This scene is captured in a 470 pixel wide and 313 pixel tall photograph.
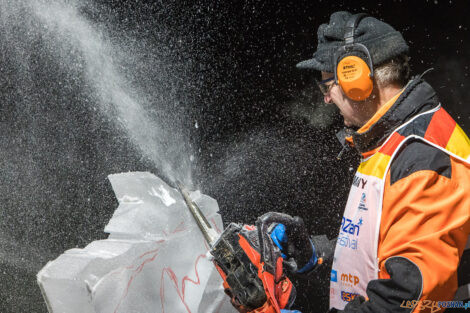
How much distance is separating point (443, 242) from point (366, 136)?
49cm

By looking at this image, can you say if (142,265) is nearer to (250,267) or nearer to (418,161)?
(250,267)

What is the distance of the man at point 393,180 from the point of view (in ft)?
3.64

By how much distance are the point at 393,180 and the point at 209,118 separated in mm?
1510

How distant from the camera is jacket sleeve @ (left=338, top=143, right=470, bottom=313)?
3.58ft

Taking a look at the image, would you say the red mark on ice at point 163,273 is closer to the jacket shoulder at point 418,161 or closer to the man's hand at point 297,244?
the man's hand at point 297,244

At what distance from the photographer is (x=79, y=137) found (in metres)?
2.05

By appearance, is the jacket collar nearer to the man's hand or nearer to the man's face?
the man's face

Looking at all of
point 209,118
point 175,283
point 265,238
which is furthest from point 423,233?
point 209,118

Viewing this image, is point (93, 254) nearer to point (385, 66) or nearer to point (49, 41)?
point (385, 66)

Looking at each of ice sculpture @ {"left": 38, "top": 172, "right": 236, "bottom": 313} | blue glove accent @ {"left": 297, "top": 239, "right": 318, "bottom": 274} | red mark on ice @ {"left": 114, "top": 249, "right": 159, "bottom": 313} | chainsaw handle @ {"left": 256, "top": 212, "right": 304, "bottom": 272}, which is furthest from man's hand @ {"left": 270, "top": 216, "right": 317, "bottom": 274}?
red mark on ice @ {"left": 114, "top": 249, "right": 159, "bottom": 313}

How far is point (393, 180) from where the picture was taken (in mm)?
1222

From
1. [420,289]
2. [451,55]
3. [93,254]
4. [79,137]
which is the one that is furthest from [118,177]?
[451,55]

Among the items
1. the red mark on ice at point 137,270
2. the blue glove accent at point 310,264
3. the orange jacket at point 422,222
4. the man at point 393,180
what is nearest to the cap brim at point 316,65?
the man at point 393,180

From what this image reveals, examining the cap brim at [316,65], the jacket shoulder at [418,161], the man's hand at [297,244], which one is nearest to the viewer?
the jacket shoulder at [418,161]
